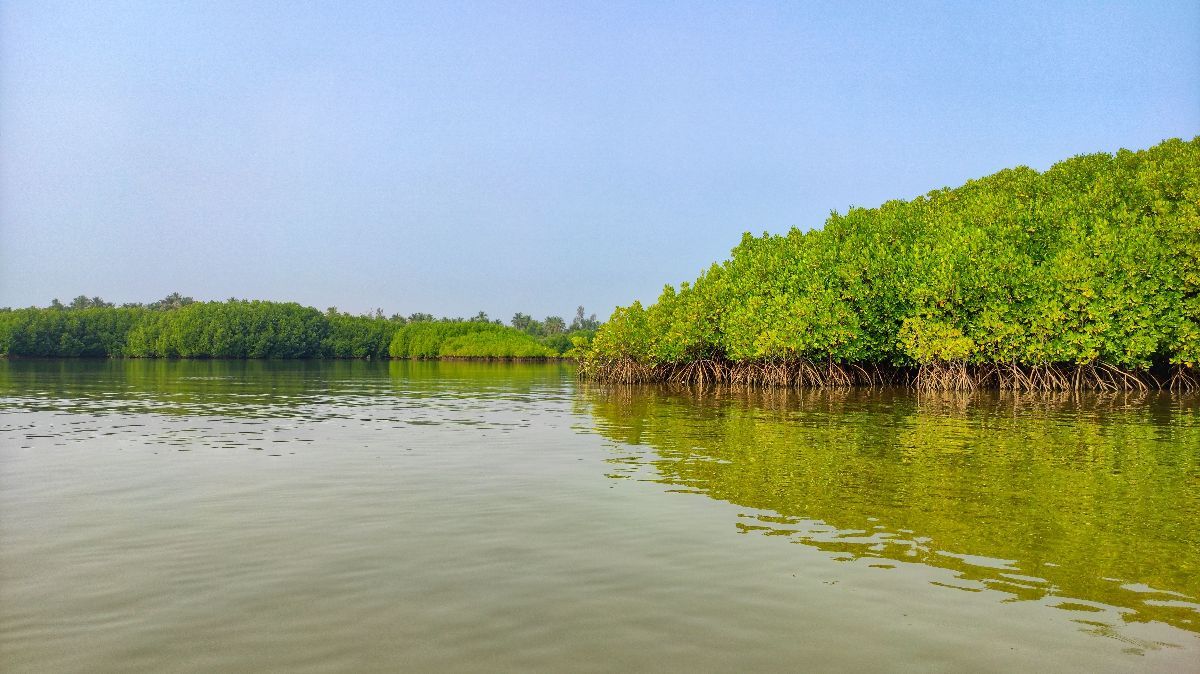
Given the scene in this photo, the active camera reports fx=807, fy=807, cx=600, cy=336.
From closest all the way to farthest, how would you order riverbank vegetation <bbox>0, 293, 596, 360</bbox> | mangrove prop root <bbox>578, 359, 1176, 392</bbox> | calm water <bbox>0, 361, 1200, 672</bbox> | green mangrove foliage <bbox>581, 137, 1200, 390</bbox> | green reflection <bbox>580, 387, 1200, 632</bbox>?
calm water <bbox>0, 361, 1200, 672</bbox> → green reflection <bbox>580, 387, 1200, 632</bbox> → green mangrove foliage <bbox>581, 137, 1200, 390</bbox> → mangrove prop root <bbox>578, 359, 1176, 392</bbox> → riverbank vegetation <bbox>0, 293, 596, 360</bbox>

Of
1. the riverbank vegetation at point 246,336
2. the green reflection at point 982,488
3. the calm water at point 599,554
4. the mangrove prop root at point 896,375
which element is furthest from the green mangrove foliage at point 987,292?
the riverbank vegetation at point 246,336

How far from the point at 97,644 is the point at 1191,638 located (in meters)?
8.41

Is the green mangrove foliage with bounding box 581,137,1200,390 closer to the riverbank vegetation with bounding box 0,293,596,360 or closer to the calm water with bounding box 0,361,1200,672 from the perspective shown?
the calm water with bounding box 0,361,1200,672

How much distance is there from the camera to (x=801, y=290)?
1954 inches

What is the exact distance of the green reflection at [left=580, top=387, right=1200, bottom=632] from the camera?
819 centimetres

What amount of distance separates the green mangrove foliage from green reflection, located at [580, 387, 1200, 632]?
1241 cm

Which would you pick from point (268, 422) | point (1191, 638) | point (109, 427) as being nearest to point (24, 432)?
point (109, 427)

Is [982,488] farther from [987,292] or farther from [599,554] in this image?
[987,292]

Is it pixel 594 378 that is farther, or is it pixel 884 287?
pixel 594 378

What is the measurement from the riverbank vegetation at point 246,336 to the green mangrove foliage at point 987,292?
101m

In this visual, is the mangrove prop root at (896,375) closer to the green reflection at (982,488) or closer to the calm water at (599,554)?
the green reflection at (982,488)

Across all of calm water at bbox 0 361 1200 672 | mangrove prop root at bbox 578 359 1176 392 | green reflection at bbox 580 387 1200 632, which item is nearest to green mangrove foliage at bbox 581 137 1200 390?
mangrove prop root at bbox 578 359 1176 392

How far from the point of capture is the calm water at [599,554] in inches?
241

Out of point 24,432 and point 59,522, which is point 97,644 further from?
point 24,432
